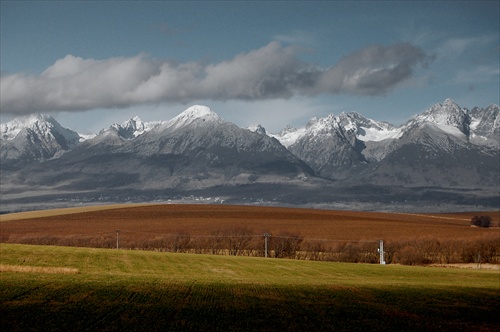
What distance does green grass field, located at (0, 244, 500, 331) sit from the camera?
1590 inches

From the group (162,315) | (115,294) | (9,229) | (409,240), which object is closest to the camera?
(162,315)

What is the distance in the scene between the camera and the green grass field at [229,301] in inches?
1590

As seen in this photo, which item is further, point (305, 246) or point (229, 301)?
point (305, 246)

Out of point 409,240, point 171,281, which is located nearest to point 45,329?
point 171,281

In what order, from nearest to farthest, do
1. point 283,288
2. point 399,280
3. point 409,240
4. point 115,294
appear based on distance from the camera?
point 115,294, point 283,288, point 399,280, point 409,240

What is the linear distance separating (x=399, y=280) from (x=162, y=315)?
1664 inches

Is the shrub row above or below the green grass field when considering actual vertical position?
below

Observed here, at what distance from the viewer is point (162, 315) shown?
42.4 m

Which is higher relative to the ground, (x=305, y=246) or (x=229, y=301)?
(x=229, y=301)

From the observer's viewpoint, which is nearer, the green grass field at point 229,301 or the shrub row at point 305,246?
the green grass field at point 229,301

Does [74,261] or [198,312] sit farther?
[74,261]

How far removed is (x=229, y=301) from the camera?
50562 millimetres

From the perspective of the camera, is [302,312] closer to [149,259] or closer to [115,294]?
[115,294]

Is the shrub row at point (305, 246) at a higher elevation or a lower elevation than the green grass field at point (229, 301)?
lower
